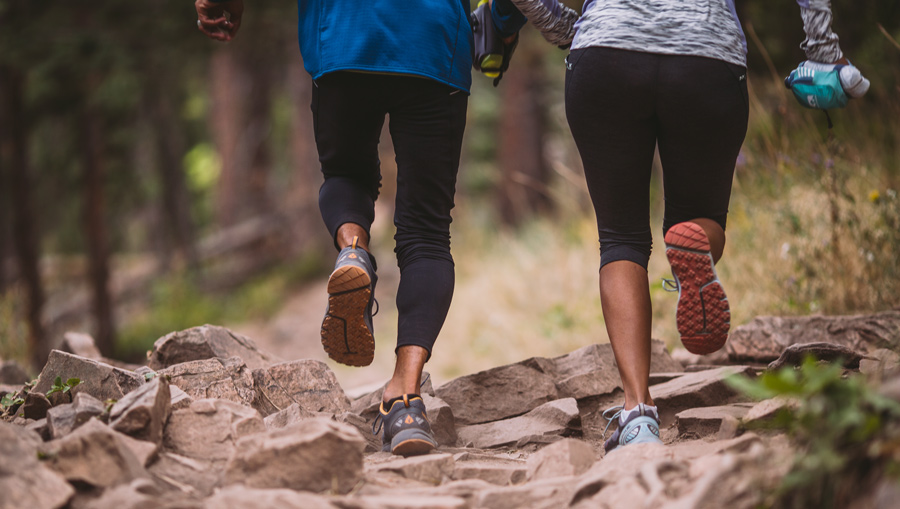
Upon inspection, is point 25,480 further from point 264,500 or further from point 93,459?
point 264,500

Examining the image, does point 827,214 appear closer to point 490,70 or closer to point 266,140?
point 490,70

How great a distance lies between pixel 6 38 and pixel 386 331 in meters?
5.31

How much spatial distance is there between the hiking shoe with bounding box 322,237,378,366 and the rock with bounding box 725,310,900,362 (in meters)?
1.95

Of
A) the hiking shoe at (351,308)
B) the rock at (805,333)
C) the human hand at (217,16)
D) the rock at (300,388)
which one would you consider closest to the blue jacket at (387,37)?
the human hand at (217,16)

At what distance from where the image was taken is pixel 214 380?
3.00 metres

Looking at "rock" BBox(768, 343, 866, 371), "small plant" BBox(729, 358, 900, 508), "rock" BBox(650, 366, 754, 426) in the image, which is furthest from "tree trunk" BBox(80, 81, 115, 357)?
"small plant" BBox(729, 358, 900, 508)

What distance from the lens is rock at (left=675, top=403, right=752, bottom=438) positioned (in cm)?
279

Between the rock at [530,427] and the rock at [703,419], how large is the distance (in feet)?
1.37

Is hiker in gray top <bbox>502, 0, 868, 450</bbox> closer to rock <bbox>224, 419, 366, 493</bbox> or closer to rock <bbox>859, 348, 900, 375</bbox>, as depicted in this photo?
rock <bbox>859, 348, 900, 375</bbox>

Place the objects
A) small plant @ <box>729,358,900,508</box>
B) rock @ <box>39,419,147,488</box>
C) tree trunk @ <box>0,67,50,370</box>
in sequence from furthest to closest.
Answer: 1. tree trunk @ <box>0,67,50,370</box>
2. rock @ <box>39,419,147,488</box>
3. small plant @ <box>729,358,900,508</box>

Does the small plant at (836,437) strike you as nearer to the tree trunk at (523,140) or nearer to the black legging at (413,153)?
the black legging at (413,153)

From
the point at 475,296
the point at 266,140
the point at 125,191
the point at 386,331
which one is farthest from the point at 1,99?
the point at 266,140

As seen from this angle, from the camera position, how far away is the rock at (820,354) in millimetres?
3008

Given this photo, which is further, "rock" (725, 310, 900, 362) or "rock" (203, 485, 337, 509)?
"rock" (725, 310, 900, 362)
